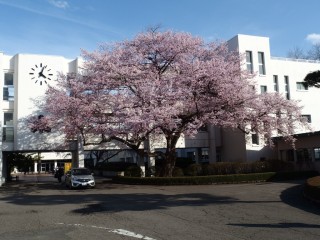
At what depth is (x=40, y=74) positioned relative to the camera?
31.1 metres

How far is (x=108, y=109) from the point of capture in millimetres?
24953

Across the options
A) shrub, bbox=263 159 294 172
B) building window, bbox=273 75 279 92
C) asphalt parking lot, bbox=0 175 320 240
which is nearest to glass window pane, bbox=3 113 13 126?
asphalt parking lot, bbox=0 175 320 240

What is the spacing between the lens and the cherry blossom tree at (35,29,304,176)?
22672mm

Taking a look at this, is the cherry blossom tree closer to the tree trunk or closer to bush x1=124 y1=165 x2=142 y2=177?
the tree trunk

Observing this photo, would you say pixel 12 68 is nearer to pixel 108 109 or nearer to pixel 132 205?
pixel 108 109

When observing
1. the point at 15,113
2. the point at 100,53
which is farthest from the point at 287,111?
the point at 15,113

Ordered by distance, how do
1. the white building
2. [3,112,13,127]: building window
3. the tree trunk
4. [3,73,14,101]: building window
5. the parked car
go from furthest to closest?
1. [3,73,14,101]: building window
2. [3,112,13,127]: building window
3. the white building
4. the tree trunk
5. the parked car

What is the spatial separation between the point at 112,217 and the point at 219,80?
13.6 metres

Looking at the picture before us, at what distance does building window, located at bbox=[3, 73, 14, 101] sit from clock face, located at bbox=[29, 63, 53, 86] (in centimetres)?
183

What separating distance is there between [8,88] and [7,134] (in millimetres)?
3763

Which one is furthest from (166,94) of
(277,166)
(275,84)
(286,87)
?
(286,87)

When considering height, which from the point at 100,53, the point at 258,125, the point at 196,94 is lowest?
the point at 258,125

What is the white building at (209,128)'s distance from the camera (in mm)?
30406

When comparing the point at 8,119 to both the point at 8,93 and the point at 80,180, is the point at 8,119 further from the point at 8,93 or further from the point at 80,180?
the point at 80,180
